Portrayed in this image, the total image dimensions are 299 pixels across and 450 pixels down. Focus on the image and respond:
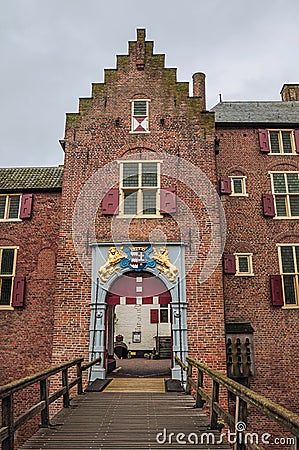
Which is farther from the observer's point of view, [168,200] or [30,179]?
[30,179]

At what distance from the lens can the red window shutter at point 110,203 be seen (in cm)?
1232

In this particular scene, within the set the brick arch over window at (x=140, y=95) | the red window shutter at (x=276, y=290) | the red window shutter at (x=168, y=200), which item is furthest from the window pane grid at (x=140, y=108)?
the red window shutter at (x=276, y=290)

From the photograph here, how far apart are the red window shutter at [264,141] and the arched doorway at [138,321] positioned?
22.8 ft

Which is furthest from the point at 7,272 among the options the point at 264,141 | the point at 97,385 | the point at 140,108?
the point at 264,141

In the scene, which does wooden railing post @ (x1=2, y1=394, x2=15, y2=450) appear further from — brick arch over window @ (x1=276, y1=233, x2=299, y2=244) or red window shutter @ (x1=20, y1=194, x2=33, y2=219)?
Result: brick arch over window @ (x1=276, y1=233, x2=299, y2=244)

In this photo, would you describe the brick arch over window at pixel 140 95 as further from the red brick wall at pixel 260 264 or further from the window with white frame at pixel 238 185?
the window with white frame at pixel 238 185

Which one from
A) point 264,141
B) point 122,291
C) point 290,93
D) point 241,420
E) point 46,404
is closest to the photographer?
point 241,420

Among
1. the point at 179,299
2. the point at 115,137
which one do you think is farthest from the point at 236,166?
the point at 179,299

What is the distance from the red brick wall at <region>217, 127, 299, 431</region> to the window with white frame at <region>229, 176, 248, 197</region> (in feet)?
0.61

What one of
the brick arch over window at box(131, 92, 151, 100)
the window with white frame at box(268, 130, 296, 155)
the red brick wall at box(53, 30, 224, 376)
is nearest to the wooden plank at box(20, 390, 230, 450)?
the red brick wall at box(53, 30, 224, 376)

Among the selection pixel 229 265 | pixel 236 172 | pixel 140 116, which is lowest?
pixel 229 265

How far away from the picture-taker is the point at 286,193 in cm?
1511

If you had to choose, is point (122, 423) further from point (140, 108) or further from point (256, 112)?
point (256, 112)

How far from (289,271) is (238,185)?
12.2 ft
